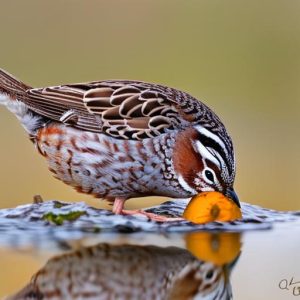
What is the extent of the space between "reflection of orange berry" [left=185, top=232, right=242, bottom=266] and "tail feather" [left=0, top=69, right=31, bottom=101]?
1336mm

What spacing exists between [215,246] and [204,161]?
645 millimetres

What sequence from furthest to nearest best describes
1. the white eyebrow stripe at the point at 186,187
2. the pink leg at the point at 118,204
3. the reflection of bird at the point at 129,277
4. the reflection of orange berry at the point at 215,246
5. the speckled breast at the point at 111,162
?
the pink leg at the point at 118,204 → the white eyebrow stripe at the point at 186,187 → the speckled breast at the point at 111,162 → the reflection of orange berry at the point at 215,246 → the reflection of bird at the point at 129,277

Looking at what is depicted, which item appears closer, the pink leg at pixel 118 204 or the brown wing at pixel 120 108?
the brown wing at pixel 120 108

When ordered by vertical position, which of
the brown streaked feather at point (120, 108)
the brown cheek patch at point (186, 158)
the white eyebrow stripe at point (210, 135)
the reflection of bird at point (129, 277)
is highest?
the brown streaked feather at point (120, 108)

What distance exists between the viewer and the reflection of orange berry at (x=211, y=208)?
5.45 meters

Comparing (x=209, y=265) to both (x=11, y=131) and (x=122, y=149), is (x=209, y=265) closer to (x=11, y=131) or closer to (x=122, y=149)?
(x=122, y=149)

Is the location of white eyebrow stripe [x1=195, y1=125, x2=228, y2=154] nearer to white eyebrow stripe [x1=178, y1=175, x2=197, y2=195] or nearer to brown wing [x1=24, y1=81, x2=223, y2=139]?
brown wing [x1=24, y1=81, x2=223, y2=139]

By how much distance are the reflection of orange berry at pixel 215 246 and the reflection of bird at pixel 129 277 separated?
0.08 m

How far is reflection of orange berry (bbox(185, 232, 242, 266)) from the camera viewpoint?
4.80 metres

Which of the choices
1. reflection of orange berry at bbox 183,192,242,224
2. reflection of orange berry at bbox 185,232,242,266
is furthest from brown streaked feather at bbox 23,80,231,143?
reflection of orange berry at bbox 185,232,242,266

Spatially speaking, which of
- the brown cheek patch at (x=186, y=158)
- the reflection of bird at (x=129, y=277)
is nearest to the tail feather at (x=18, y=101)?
the brown cheek patch at (x=186, y=158)

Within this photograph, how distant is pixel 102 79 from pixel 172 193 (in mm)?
873

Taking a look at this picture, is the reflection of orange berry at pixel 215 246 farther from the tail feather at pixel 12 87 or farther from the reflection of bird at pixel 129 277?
the tail feather at pixel 12 87

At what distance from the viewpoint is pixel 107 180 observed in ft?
18.0
